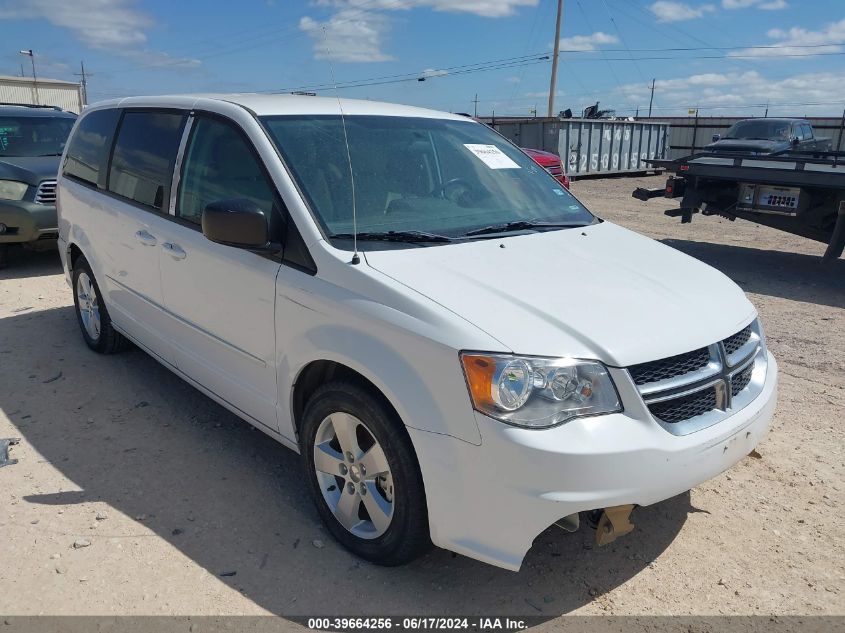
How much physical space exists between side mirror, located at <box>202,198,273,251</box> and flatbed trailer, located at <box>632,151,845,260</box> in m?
7.03

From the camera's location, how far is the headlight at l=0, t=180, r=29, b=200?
26.0 feet

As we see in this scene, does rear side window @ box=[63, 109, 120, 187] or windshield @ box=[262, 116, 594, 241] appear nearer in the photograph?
windshield @ box=[262, 116, 594, 241]

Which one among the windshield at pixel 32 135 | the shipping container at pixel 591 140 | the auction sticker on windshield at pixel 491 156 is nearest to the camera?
the auction sticker on windshield at pixel 491 156

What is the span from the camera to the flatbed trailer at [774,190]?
7711mm

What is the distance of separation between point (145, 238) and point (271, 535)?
6.46 feet

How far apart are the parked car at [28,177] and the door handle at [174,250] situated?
513cm

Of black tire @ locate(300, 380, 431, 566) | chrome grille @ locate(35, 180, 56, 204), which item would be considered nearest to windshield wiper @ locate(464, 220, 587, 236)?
black tire @ locate(300, 380, 431, 566)

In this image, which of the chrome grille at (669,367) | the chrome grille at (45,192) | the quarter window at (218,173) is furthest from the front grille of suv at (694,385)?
the chrome grille at (45,192)

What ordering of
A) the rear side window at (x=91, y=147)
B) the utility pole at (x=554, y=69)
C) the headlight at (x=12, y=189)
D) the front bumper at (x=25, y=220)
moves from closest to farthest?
the rear side window at (x=91, y=147), the front bumper at (x=25, y=220), the headlight at (x=12, y=189), the utility pole at (x=554, y=69)

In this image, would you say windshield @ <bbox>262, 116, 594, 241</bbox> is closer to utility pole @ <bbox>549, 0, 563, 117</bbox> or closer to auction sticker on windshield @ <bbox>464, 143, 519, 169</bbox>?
auction sticker on windshield @ <bbox>464, 143, 519, 169</bbox>

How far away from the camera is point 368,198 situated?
316 cm

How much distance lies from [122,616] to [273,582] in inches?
22.3

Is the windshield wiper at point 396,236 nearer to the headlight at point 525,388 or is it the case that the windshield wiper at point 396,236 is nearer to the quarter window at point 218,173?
the quarter window at point 218,173

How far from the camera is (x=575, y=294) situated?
8.74 feet
